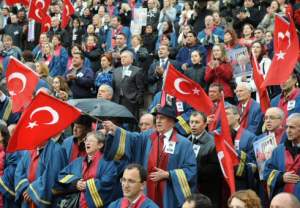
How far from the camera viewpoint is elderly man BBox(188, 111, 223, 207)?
8938 millimetres

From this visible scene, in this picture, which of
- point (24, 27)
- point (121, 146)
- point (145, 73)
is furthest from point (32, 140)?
point (24, 27)

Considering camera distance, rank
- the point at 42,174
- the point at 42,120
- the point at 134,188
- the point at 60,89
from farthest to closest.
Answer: the point at 60,89
the point at 42,174
the point at 42,120
the point at 134,188

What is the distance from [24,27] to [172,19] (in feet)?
16.0

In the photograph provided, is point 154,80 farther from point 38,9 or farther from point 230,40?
point 38,9

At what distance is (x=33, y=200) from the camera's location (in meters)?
8.76

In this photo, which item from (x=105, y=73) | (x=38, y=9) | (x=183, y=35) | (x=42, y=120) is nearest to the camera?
(x=42, y=120)

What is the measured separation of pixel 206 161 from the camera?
897 centimetres

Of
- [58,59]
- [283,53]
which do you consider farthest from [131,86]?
[283,53]

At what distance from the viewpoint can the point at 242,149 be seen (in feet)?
30.7

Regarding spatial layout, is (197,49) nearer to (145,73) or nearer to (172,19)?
(145,73)

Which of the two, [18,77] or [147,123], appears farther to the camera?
[147,123]

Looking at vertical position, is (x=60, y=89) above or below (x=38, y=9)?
below

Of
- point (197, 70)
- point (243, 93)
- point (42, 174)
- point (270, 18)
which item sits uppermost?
point (270, 18)

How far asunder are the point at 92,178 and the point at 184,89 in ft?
6.03
